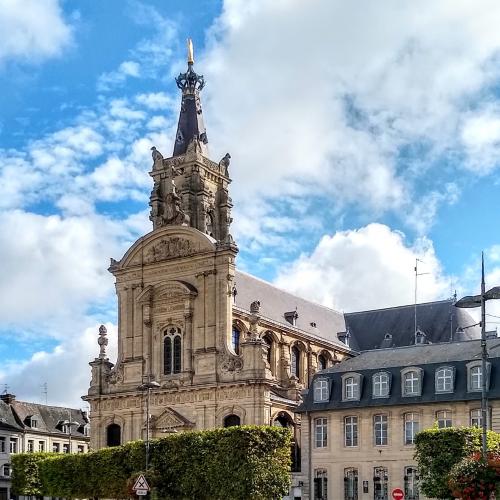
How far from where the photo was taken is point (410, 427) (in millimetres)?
60344

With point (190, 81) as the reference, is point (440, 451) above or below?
below

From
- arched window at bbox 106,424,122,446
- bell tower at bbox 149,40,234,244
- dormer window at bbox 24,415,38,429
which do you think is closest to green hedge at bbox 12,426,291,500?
arched window at bbox 106,424,122,446

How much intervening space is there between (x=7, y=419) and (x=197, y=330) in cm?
3235

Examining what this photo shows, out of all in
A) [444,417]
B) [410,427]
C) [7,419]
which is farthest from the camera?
[7,419]

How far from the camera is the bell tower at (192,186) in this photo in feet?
253

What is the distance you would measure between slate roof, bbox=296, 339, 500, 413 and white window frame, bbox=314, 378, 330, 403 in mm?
240

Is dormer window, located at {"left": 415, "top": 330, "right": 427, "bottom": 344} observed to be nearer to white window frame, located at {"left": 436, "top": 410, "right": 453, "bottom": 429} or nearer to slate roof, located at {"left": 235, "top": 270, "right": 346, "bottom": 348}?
slate roof, located at {"left": 235, "top": 270, "right": 346, "bottom": 348}

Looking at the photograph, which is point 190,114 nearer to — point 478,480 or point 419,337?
point 419,337

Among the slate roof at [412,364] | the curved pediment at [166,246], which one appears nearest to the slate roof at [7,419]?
the curved pediment at [166,246]

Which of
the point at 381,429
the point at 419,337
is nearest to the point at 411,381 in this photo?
the point at 381,429

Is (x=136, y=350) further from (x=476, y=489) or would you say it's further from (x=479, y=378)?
(x=476, y=489)

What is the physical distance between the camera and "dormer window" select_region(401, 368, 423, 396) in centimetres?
6059

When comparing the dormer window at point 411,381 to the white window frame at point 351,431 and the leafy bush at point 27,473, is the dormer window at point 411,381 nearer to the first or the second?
the white window frame at point 351,431

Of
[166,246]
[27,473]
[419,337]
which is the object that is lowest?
[27,473]
